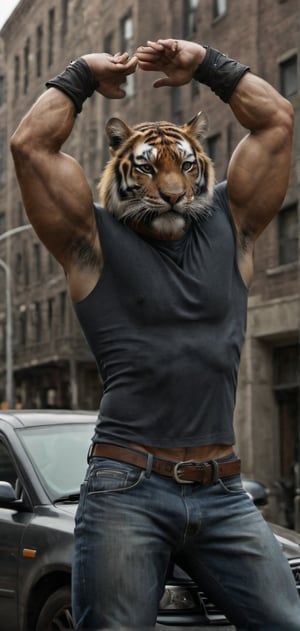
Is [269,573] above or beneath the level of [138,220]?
beneath

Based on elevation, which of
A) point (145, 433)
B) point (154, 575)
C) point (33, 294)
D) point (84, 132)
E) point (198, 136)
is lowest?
point (154, 575)

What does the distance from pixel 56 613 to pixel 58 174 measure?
3631mm

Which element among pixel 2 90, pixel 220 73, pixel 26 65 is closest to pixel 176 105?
pixel 26 65

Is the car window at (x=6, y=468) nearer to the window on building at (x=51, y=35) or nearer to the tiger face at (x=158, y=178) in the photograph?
the tiger face at (x=158, y=178)

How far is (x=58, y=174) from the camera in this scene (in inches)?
147

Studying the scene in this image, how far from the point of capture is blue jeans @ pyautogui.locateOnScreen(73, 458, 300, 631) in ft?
11.7

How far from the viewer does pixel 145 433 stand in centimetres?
365

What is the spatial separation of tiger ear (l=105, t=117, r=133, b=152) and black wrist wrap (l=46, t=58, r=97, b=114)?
0.59 ft

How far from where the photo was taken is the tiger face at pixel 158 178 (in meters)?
3.74

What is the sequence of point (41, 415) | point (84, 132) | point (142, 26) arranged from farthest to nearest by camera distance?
point (84, 132), point (142, 26), point (41, 415)

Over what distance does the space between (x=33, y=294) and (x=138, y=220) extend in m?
51.4

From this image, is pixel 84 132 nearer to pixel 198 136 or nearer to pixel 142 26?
pixel 142 26

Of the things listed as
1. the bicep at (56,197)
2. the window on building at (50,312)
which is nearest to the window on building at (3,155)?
the window on building at (50,312)

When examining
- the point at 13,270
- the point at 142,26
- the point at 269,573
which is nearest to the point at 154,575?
the point at 269,573
